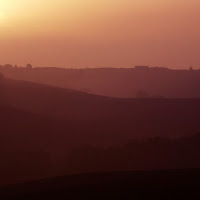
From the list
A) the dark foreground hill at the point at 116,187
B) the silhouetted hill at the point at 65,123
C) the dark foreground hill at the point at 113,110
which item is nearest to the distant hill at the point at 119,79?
the silhouetted hill at the point at 65,123

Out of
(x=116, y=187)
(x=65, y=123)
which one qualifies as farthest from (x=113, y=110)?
(x=116, y=187)

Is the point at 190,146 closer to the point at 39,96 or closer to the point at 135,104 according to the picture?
the point at 135,104

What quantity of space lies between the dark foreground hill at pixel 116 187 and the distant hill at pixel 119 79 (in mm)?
117955

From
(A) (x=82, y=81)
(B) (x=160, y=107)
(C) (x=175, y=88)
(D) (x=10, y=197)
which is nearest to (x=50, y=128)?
(B) (x=160, y=107)

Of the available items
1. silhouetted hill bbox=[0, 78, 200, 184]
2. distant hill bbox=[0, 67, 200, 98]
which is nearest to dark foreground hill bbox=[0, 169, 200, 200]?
silhouetted hill bbox=[0, 78, 200, 184]

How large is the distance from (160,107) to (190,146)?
3786 centimetres

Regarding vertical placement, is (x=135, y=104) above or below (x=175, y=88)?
below

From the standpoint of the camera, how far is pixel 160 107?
81.6m

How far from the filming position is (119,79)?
614ft

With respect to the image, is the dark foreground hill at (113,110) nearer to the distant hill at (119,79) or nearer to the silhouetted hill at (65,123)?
the silhouetted hill at (65,123)

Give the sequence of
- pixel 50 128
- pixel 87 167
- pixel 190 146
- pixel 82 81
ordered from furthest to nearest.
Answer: pixel 82 81 → pixel 50 128 → pixel 190 146 → pixel 87 167

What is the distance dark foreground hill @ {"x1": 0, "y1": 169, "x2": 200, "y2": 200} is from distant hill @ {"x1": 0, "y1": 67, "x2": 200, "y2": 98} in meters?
118

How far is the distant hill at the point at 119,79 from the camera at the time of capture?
15638 centimetres

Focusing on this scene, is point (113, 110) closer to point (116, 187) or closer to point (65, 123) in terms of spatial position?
point (65, 123)
